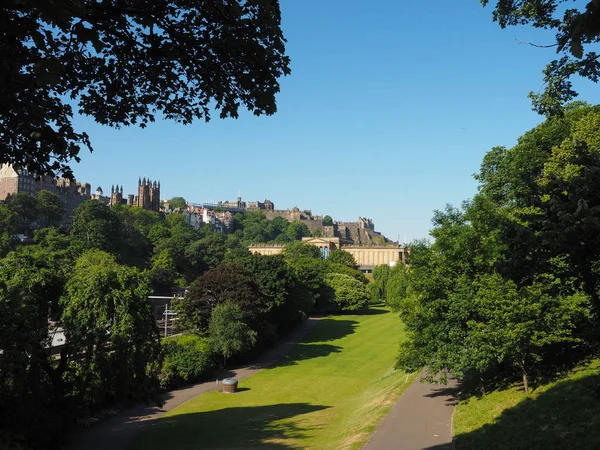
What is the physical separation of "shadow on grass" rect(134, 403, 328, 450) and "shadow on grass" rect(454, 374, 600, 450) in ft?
23.2

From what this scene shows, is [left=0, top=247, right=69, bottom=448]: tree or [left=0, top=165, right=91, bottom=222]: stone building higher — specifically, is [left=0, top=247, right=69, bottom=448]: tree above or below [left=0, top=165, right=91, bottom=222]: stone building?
below

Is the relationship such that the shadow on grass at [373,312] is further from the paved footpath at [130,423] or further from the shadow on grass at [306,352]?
the paved footpath at [130,423]

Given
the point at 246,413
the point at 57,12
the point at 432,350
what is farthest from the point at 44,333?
the point at 57,12

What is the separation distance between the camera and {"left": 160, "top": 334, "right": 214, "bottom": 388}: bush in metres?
31.2

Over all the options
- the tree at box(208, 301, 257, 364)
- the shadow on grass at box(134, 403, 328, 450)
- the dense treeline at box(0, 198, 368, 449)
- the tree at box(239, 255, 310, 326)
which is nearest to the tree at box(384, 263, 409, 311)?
the shadow on grass at box(134, 403, 328, 450)

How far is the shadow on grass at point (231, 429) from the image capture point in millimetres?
19547

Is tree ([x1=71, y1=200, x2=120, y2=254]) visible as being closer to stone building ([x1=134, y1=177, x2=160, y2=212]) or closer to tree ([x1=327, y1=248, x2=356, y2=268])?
tree ([x1=327, y1=248, x2=356, y2=268])

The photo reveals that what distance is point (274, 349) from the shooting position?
45.5 metres

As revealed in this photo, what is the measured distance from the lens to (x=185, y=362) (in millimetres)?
32250

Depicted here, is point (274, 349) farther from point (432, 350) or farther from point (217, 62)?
point (217, 62)

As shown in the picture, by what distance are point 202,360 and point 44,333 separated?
15.9 metres

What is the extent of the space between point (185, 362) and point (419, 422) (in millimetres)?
18258

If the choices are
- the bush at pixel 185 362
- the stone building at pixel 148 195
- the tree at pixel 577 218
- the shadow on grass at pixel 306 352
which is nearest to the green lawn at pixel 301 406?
the shadow on grass at pixel 306 352

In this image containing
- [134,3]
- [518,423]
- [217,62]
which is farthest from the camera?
[518,423]
